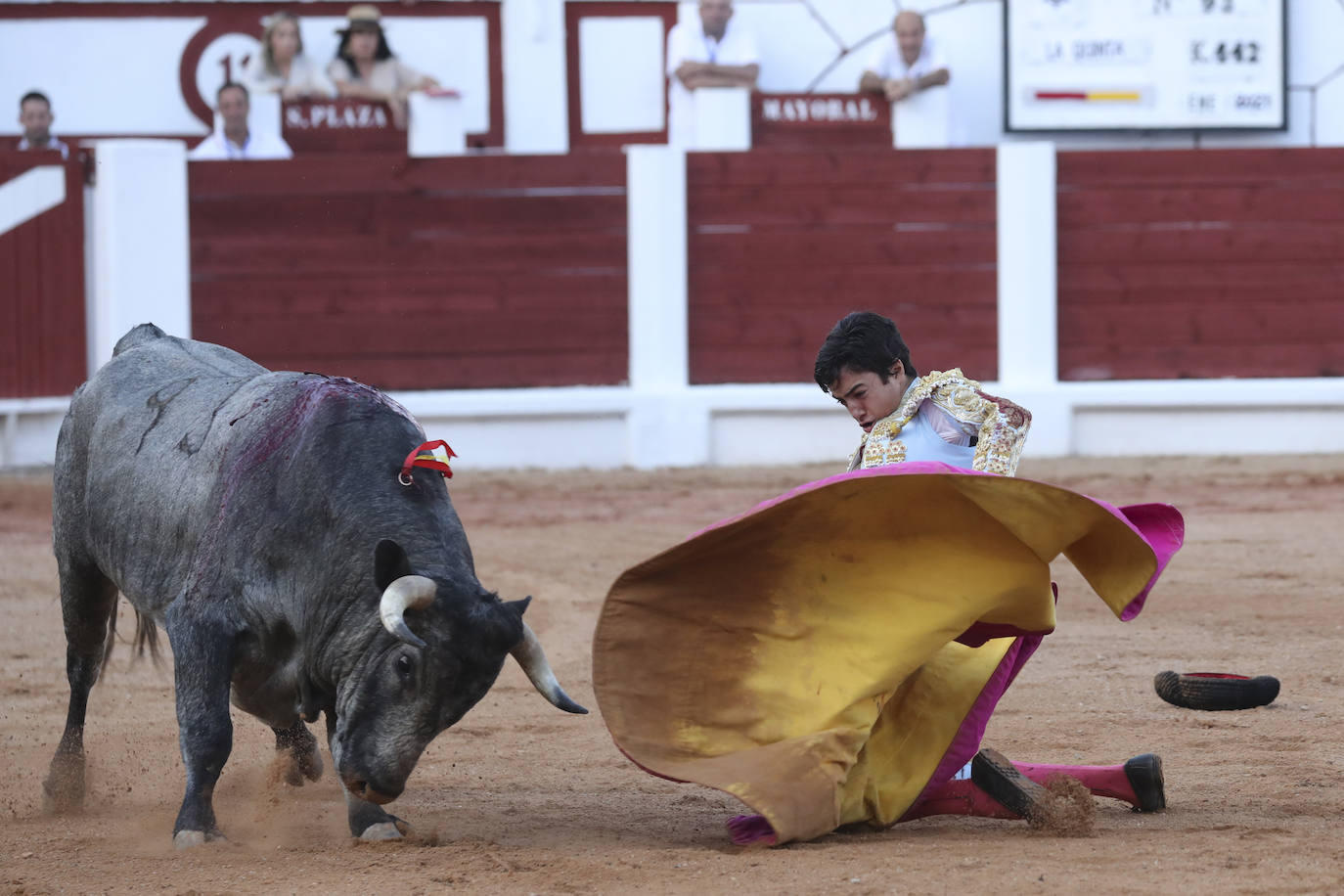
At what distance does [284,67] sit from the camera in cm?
912

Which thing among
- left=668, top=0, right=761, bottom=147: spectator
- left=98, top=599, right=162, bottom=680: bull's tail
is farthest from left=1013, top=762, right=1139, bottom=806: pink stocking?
left=668, top=0, right=761, bottom=147: spectator

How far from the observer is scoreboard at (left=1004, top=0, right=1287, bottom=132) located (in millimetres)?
9938

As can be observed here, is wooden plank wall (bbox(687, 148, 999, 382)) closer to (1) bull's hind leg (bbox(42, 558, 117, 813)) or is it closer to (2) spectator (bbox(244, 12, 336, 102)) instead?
(2) spectator (bbox(244, 12, 336, 102))

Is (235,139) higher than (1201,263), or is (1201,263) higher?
(235,139)

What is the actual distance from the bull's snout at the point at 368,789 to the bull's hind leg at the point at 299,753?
699 millimetres

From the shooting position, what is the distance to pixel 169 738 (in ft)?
12.3

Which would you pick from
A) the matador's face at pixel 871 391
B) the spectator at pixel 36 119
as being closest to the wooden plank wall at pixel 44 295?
the spectator at pixel 36 119

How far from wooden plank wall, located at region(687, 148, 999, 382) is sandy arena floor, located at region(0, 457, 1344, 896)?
8.85ft

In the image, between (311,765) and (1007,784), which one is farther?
(311,765)

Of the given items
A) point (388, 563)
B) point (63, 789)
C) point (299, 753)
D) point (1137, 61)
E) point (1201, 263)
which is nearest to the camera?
point (388, 563)

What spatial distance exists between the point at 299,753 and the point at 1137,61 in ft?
26.3

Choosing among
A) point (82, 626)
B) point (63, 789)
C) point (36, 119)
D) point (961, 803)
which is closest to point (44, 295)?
point (36, 119)

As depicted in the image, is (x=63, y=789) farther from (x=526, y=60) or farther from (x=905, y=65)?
(x=526, y=60)

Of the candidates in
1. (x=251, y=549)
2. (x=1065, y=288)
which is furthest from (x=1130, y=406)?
(x=251, y=549)
